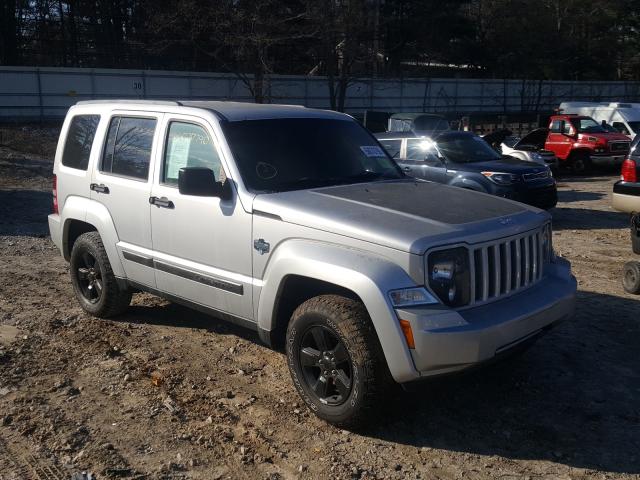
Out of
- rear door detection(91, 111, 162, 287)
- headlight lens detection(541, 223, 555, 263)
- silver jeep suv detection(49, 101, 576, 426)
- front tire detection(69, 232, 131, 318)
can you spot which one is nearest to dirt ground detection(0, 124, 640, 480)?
front tire detection(69, 232, 131, 318)

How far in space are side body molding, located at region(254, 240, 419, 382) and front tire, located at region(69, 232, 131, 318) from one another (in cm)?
230

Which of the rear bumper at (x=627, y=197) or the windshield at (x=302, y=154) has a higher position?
the windshield at (x=302, y=154)

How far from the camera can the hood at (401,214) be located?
13.1ft

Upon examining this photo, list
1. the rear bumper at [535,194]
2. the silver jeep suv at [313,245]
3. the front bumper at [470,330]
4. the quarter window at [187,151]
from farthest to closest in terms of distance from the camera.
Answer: the rear bumper at [535,194] < the quarter window at [187,151] < the silver jeep suv at [313,245] < the front bumper at [470,330]

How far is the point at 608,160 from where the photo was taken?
19766 millimetres

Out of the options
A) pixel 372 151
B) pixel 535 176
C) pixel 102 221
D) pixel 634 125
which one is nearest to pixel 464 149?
pixel 535 176

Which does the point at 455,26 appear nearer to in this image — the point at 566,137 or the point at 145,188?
the point at 566,137

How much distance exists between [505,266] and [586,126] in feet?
60.0

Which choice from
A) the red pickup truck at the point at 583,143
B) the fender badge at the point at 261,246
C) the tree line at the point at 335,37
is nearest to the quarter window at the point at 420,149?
the fender badge at the point at 261,246

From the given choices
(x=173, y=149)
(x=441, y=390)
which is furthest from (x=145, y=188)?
(x=441, y=390)

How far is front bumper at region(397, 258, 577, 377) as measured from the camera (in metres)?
3.76

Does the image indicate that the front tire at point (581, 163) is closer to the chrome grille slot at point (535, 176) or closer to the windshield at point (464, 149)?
the windshield at point (464, 149)

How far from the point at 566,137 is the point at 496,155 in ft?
30.2

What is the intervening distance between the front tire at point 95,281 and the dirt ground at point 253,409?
155 mm
